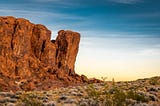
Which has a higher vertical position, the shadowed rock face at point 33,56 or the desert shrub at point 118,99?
the shadowed rock face at point 33,56

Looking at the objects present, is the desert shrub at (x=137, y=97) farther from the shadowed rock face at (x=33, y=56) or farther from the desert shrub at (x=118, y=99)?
the shadowed rock face at (x=33, y=56)

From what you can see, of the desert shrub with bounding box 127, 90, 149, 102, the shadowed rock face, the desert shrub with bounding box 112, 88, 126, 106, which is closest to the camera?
Result: the desert shrub with bounding box 112, 88, 126, 106

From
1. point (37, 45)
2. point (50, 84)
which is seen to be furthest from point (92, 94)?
point (37, 45)

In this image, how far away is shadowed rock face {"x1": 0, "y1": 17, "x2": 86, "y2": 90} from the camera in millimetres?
113238

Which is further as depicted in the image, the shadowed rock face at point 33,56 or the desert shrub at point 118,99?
the shadowed rock face at point 33,56

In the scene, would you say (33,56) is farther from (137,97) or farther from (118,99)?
(118,99)

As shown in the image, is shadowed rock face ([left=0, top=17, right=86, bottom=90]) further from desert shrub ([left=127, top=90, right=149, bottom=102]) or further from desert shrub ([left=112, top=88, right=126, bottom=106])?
desert shrub ([left=112, top=88, right=126, bottom=106])

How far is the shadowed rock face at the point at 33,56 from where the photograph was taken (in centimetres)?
11324

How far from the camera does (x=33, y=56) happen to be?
132 metres

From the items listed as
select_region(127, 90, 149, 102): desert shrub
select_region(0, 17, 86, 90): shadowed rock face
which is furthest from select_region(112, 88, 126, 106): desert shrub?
select_region(0, 17, 86, 90): shadowed rock face

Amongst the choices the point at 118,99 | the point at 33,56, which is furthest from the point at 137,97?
the point at 33,56

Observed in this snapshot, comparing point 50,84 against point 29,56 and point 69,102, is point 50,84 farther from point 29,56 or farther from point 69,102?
point 69,102

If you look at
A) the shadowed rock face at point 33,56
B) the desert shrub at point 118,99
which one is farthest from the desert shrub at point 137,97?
the shadowed rock face at point 33,56

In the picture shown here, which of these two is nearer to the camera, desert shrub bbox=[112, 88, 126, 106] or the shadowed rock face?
desert shrub bbox=[112, 88, 126, 106]
